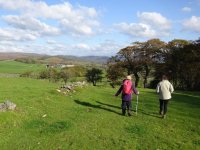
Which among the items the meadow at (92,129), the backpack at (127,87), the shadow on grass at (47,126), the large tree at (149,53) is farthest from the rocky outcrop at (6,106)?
the large tree at (149,53)

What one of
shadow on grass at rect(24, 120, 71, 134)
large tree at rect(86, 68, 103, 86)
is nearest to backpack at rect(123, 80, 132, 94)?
shadow on grass at rect(24, 120, 71, 134)

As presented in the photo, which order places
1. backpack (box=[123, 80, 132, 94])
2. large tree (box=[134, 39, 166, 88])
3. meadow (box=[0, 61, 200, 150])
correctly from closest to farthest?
meadow (box=[0, 61, 200, 150]) < backpack (box=[123, 80, 132, 94]) < large tree (box=[134, 39, 166, 88])

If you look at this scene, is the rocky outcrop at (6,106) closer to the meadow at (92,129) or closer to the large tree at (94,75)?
the meadow at (92,129)

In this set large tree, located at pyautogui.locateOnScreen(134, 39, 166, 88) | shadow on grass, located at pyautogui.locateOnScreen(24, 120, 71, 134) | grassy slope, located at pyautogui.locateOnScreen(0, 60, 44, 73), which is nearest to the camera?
shadow on grass, located at pyautogui.locateOnScreen(24, 120, 71, 134)

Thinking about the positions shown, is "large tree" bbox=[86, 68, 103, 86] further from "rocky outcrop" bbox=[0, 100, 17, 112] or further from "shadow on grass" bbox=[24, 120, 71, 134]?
"shadow on grass" bbox=[24, 120, 71, 134]

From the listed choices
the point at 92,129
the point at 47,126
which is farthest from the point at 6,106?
the point at 92,129

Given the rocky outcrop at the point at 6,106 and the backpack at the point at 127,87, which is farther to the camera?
the backpack at the point at 127,87

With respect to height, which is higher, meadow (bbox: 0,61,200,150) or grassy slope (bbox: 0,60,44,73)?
meadow (bbox: 0,61,200,150)

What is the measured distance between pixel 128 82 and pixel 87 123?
3997 millimetres

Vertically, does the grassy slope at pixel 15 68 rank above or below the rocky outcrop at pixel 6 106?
below

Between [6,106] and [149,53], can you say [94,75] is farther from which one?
[6,106]

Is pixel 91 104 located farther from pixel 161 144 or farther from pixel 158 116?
pixel 161 144

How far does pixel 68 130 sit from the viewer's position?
12992 mm

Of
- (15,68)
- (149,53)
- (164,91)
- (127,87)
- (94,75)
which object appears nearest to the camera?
(164,91)
